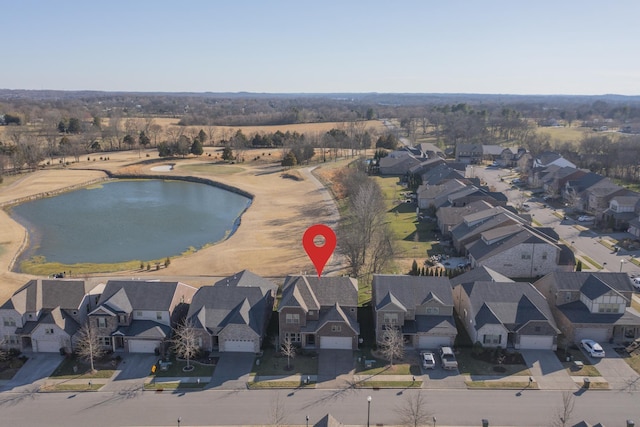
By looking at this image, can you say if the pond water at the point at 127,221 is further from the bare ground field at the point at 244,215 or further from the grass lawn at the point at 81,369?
the grass lawn at the point at 81,369

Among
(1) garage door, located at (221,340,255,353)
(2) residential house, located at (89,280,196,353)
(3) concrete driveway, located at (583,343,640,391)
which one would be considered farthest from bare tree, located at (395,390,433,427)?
(2) residential house, located at (89,280,196,353)

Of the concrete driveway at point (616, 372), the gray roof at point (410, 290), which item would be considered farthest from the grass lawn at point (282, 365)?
the concrete driveway at point (616, 372)

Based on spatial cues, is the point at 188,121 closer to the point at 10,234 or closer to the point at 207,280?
the point at 10,234

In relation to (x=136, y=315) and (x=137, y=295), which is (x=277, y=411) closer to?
(x=136, y=315)

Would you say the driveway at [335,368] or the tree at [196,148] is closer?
the driveway at [335,368]

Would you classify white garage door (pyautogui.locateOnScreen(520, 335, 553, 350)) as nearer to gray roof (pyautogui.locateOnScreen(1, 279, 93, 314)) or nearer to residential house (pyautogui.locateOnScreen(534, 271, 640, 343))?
residential house (pyautogui.locateOnScreen(534, 271, 640, 343))

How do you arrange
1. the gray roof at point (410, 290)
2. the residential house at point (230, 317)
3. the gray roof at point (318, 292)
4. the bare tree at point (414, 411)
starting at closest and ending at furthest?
1. the bare tree at point (414, 411)
2. the residential house at point (230, 317)
3. the gray roof at point (318, 292)
4. the gray roof at point (410, 290)
